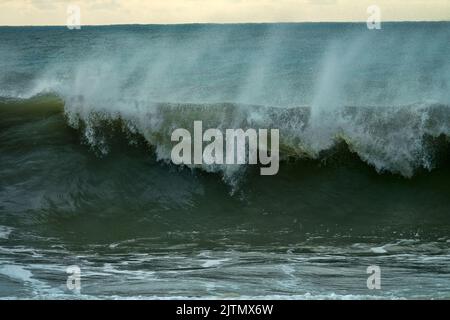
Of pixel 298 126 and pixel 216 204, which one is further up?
pixel 298 126

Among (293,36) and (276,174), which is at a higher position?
(293,36)

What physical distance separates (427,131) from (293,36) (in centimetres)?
2985

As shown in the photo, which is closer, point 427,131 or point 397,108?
point 427,131

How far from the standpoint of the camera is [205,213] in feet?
31.8

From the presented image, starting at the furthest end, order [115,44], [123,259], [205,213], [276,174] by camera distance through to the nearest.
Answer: [115,44], [276,174], [205,213], [123,259]

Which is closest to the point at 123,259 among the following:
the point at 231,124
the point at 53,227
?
the point at 53,227

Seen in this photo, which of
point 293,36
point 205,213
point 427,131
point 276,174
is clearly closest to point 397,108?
point 427,131

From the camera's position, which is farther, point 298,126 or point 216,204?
point 298,126

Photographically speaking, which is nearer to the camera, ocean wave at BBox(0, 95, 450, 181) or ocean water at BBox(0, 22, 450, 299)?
ocean water at BBox(0, 22, 450, 299)

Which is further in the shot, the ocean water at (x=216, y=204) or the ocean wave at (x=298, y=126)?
the ocean wave at (x=298, y=126)

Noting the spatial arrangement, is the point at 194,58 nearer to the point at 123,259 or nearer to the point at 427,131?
the point at 427,131

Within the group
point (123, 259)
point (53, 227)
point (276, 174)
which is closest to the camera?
point (123, 259)
